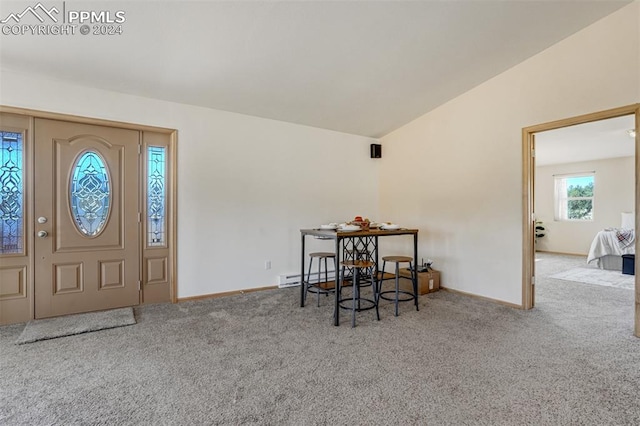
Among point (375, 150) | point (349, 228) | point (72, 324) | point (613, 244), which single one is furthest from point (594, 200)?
point (72, 324)

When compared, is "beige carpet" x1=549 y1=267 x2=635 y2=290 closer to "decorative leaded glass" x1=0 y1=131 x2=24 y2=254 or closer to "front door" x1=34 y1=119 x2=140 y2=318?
"front door" x1=34 y1=119 x2=140 y2=318

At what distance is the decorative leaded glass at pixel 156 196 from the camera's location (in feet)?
11.9

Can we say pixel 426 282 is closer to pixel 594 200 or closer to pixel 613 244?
pixel 613 244

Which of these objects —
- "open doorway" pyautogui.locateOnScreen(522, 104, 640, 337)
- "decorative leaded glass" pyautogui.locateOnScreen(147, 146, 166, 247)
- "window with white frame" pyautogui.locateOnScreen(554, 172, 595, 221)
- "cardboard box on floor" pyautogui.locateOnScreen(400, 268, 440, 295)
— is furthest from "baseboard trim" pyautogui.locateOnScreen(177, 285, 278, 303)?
"window with white frame" pyautogui.locateOnScreen(554, 172, 595, 221)

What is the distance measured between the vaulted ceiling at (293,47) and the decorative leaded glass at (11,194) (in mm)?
712

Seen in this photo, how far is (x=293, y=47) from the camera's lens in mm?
2885

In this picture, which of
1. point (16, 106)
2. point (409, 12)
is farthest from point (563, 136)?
point (16, 106)

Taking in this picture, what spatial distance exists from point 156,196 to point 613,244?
24.9 ft

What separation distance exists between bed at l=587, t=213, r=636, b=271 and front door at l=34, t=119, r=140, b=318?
759 cm

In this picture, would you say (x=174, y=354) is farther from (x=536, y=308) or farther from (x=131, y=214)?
(x=536, y=308)

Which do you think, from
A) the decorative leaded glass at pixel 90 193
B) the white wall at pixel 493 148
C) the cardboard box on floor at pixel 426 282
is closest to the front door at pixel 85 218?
the decorative leaded glass at pixel 90 193

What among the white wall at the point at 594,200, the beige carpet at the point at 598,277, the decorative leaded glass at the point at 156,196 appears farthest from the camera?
the white wall at the point at 594,200

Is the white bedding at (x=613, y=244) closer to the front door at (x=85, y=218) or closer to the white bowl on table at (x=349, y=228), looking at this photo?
the white bowl on table at (x=349, y=228)

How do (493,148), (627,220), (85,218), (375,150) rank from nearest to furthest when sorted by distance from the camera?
(85,218)
(493,148)
(375,150)
(627,220)
